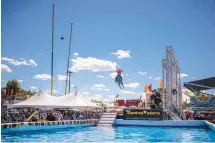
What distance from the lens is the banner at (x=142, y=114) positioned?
16.3 m

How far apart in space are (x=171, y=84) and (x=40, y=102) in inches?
281

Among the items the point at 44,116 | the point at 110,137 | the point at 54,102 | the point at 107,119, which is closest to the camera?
the point at 110,137

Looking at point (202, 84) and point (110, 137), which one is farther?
point (202, 84)

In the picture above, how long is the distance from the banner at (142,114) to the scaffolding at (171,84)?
566 mm

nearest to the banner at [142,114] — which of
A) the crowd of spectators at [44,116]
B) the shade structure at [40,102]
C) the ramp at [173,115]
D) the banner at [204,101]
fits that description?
the ramp at [173,115]

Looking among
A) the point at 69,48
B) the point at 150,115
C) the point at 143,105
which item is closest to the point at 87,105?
the point at 150,115

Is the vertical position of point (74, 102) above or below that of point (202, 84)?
below

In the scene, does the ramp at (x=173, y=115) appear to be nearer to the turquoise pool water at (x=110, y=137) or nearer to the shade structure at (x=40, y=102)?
the turquoise pool water at (x=110, y=137)

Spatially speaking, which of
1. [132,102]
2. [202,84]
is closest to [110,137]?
[132,102]

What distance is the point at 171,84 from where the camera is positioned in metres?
15.8

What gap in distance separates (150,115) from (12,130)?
7.90 meters

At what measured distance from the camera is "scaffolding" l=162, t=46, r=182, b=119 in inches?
622

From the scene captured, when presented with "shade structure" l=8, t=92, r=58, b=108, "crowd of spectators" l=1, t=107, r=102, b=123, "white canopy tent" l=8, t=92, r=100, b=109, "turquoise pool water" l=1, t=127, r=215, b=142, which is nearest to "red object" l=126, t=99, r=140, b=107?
"crowd of spectators" l=1, t=107, r=102, b=123

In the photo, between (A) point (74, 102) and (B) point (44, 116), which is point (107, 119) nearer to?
(A) point (74, 102)
